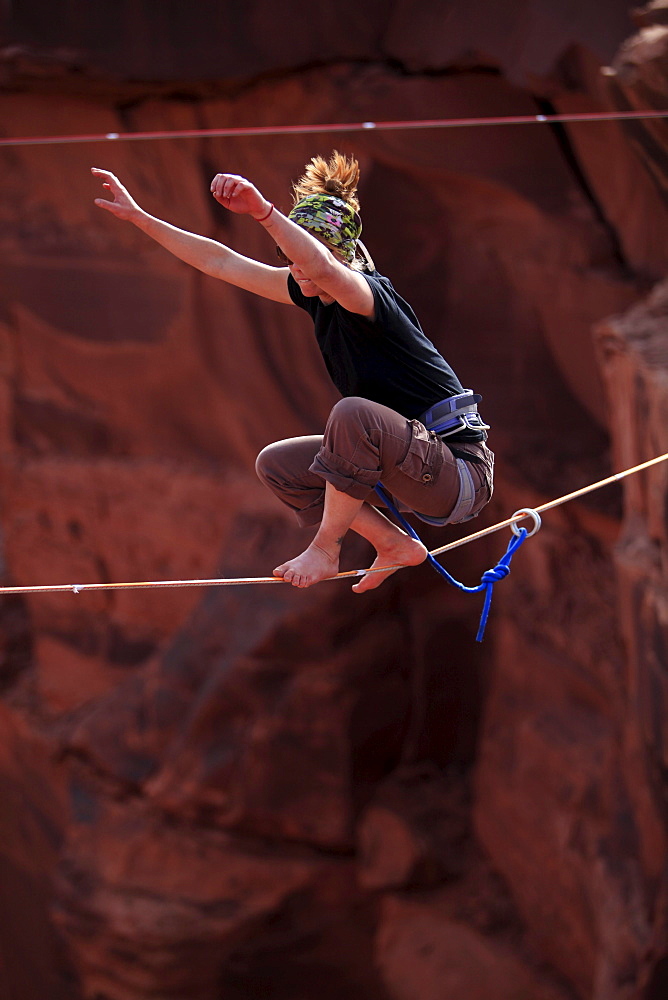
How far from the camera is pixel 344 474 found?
276 cm

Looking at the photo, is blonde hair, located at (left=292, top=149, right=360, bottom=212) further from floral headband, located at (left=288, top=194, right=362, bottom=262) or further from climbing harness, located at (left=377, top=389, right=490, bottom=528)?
climbing harness, located at (left=377, top=389, right=490, bottom=528)

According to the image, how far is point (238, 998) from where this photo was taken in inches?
302

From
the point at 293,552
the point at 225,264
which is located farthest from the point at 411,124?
the point at 293,552

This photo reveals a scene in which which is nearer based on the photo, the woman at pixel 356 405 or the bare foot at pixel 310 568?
the woman at pixel 356 405

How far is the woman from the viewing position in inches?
107

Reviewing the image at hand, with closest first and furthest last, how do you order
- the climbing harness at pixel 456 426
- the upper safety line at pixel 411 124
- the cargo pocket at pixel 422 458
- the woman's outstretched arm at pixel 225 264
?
the cargo pocket at pixel 422 458 → the climbing harness at pixel 456 426 → the woman's outstretched arm at pixel 225 264 → the upper safety line at pixel 411 124

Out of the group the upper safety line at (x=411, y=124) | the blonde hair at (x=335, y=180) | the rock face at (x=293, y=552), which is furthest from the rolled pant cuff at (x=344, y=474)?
the rock face at (x=293, y=552)

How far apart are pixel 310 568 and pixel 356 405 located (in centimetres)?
45

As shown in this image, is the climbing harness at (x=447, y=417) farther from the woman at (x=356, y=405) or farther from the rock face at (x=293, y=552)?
the rock face at (x=293, y=552)

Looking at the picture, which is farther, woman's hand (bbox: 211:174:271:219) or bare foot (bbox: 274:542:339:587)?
bare foot (bbox: 274:542:339:587)

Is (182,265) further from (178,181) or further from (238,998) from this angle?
(238,998)

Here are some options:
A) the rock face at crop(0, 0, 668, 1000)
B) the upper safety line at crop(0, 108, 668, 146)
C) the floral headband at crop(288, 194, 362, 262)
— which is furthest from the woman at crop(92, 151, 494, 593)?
the rock face at crop(0, 0, 668, 1000)

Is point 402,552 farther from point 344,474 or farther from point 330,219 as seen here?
point 330,219

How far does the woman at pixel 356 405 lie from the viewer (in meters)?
2.71
